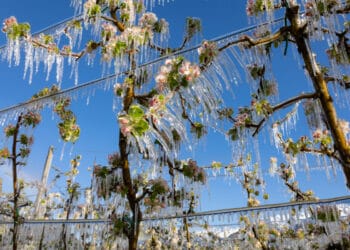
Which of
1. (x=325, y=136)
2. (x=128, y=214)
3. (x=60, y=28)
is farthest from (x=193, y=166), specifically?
(x=60, y=28)

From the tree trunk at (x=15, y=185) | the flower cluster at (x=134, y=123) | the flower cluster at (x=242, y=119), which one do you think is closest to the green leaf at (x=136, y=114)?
the flower cluster at (x=134, y=123)

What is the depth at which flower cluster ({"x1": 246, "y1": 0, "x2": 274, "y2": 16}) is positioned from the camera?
224cm

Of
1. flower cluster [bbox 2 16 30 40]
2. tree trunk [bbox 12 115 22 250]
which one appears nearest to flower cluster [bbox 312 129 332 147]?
flower cluster [bbox 2 16 30 40]

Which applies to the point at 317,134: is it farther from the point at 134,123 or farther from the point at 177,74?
the point at 134,123

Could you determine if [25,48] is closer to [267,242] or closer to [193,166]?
[193,166]

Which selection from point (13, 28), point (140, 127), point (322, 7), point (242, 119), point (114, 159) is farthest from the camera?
point (13, 28)

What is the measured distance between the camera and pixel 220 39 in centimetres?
241

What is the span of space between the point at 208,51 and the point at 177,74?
0.33 meters

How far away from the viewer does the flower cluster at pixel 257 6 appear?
224 centimetres

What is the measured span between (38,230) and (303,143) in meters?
3.05

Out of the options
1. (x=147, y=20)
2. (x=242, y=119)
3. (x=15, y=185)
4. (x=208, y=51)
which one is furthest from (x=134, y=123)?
(x=15, y=185)

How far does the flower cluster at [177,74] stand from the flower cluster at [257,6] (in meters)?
0.59

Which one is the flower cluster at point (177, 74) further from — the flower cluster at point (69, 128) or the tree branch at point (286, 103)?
the flower cluster at point (69, 128)

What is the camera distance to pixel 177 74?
7.39 ft
